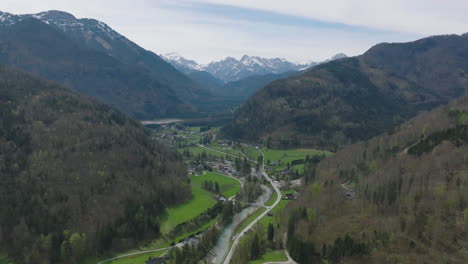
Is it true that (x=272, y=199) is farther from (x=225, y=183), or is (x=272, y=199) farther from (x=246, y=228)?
(x=246, y=228)

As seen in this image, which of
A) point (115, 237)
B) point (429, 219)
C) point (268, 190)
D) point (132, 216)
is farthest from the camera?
point (268, 190)

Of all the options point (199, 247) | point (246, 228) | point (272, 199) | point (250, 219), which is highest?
point (199, 247)

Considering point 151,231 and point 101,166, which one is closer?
point 151,231

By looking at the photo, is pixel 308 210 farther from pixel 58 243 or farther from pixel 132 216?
pixel 58 243

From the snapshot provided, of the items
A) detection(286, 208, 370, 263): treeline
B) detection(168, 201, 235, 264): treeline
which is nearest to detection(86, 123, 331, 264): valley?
detection(168, 201, 235, 264): treeline

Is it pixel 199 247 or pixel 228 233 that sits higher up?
pixel 199 247

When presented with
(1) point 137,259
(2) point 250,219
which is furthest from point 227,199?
(1) point 137,259

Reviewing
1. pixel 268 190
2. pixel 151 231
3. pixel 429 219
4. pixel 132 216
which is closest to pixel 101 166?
pixel 132 216
